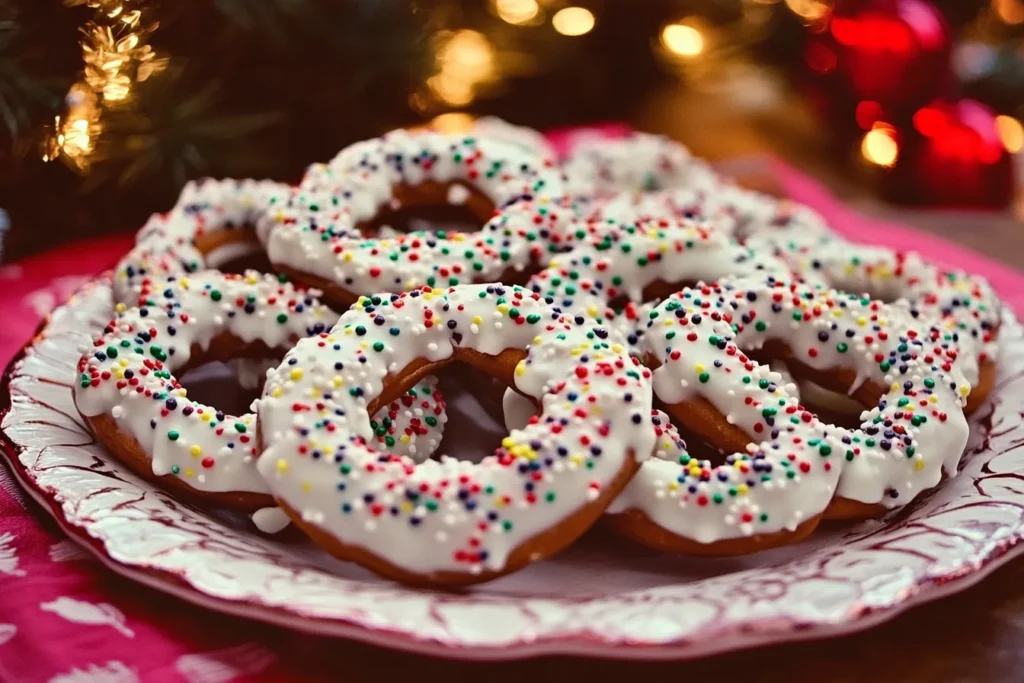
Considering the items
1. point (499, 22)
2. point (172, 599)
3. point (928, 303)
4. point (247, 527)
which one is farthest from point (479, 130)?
point (172, 599)

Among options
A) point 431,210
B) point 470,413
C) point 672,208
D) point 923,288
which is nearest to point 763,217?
point 672,208

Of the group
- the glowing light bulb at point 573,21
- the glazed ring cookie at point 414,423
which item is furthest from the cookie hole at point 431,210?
the glowing light bulb at point 573,21

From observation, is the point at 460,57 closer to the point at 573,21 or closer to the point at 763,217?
the point at 573,21

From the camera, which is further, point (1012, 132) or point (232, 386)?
point (1012, 132)

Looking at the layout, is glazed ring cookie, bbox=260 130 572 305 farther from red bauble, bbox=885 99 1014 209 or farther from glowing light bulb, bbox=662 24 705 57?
red bauble, bbox=885 99 1014 209

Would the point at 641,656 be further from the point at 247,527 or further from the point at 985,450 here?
the point at 985,450

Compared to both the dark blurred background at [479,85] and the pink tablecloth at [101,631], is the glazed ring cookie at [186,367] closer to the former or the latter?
the pink tablecloth at [101,631]

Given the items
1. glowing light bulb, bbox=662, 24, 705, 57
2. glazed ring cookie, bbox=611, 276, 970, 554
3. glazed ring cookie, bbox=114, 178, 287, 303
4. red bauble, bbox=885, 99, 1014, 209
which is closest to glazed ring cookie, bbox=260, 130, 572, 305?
glazed ring cookie, bbox=114, 178, 287, 303
